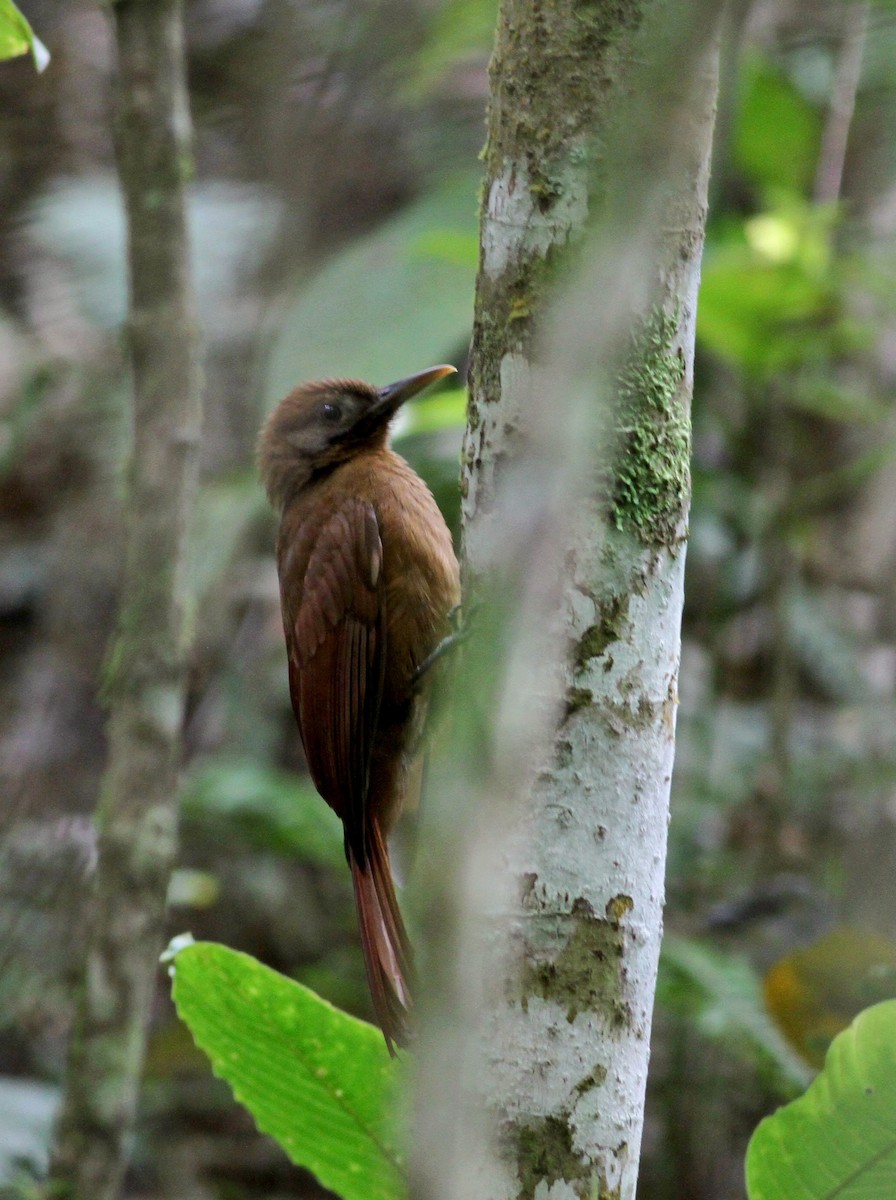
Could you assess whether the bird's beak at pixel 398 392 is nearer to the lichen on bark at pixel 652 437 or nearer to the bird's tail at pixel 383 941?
the bird's tail at pixel 383 941

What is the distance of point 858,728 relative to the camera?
4352 millimetres

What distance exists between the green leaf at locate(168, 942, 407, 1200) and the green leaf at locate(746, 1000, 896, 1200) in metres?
0.47

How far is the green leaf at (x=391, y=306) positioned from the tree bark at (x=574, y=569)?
1.81 meters

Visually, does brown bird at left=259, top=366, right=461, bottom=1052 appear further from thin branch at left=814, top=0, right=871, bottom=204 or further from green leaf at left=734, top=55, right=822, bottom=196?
green leaf at left=734, top=55, right=822, bottom=196

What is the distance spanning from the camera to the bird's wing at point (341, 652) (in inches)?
96.8

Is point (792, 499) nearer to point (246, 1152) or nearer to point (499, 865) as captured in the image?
point (246, 1152)

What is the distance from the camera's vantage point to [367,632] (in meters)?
2.52

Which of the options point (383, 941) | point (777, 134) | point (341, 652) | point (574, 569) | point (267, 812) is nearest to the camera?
point (574, 569)

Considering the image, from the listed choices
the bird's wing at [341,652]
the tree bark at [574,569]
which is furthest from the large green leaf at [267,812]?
the tree bark at [574,569]

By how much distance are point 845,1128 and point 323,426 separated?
1.81 metres

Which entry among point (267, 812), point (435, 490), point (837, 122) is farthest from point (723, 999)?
point (837, 122)

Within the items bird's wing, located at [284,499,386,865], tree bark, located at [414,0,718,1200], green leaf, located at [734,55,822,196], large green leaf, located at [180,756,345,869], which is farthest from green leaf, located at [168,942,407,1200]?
green leaf, located at [734,55,822,196]

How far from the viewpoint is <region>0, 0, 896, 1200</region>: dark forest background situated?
11.4ft

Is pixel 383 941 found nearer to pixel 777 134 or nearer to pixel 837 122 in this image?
pixel 837 122
